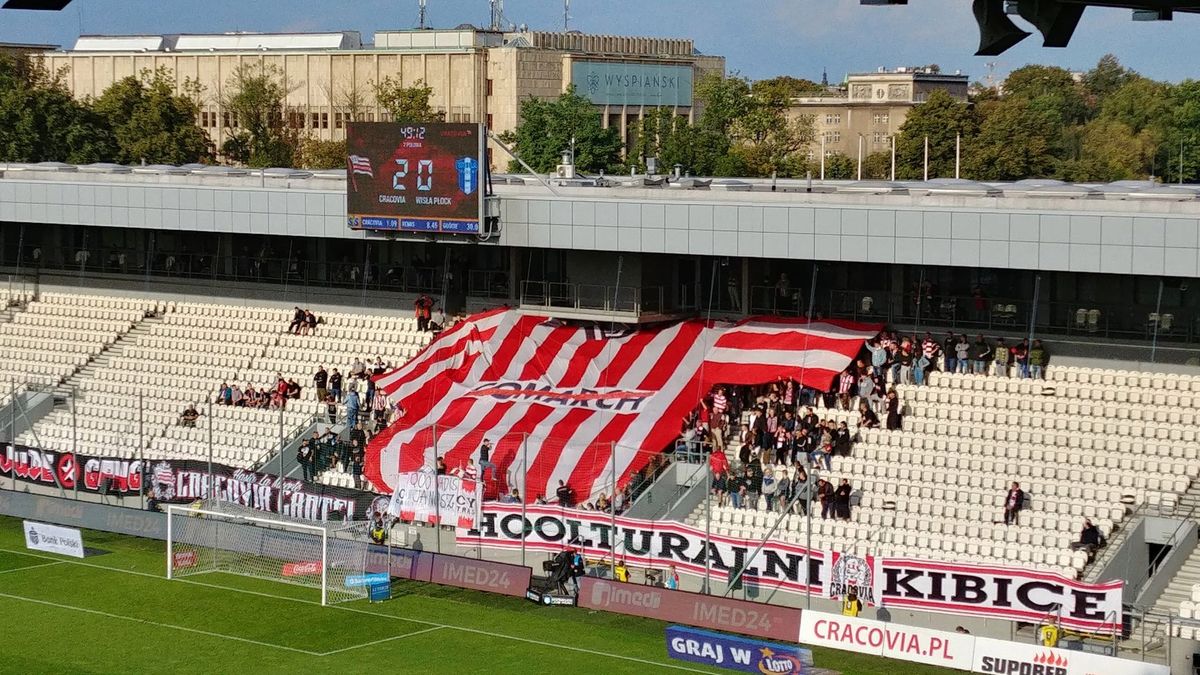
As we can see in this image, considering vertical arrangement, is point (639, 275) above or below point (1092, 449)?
above

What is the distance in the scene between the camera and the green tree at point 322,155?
105 m

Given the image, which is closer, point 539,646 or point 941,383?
point 539,646

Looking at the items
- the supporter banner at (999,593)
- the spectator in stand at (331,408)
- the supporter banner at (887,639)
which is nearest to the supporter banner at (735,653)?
the supporter banner at (887,639)

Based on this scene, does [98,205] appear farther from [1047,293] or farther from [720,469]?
[1047,293]

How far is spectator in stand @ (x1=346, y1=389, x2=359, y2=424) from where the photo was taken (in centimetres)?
4362

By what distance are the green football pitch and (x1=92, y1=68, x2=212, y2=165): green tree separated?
64535 millimetres

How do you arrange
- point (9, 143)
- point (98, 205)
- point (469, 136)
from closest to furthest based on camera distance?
1. point (469, 136)
2. point (98, 205)
3. point (9, 143)

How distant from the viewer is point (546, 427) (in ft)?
136

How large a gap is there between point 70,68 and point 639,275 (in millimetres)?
102224

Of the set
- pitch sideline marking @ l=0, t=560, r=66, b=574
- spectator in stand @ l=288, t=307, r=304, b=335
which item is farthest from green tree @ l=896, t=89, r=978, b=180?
pitch sideline marking @ l=0, t=560, r=66, b=574

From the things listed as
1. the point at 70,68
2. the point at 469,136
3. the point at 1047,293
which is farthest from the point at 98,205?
the point at 70,68

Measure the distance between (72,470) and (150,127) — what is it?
5946cm

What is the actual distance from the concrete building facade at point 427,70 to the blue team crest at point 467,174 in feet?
252

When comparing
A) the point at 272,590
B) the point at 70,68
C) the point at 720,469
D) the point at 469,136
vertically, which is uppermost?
the point at 70,68
